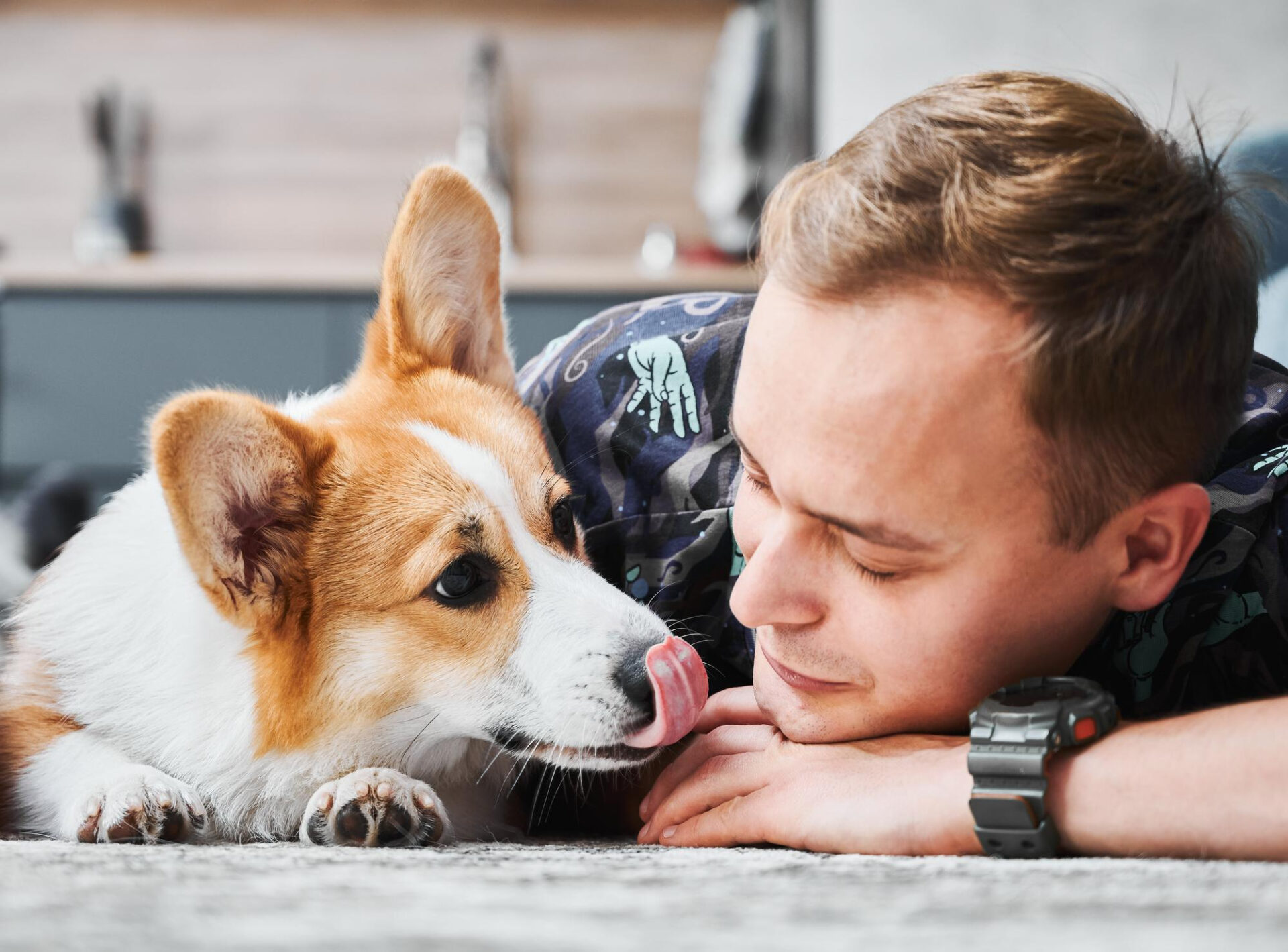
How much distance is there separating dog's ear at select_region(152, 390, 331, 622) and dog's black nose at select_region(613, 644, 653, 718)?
32cm

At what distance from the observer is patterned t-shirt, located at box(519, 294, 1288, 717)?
95 cm

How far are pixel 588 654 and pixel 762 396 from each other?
28cm

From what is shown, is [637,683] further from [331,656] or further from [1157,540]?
[1157,540]

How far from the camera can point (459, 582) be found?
1029 millimetres

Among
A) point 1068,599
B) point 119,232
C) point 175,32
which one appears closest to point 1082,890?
point 1068,599

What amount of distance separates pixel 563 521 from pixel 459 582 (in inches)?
6.6

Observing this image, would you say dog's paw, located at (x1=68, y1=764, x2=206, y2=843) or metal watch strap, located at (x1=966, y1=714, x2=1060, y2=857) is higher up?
metal watch strap, located at (x1=966, y1=714, x2=1060, y2=857)

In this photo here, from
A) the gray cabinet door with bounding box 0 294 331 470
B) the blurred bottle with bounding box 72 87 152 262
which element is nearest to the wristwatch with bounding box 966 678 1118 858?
the gray cabinet door with bounding box 0 294 331 470

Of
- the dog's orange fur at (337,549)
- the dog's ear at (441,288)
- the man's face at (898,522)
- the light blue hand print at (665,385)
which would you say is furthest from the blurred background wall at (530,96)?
the man's face at (898,522)

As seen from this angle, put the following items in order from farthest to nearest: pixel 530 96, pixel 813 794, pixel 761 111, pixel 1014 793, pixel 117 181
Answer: pixel 530 96 < pixel 117 181 < pixel 761 111 < pixel 813 794 < pixel 1014 793

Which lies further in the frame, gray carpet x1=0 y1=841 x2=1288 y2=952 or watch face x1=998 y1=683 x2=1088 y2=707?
watch face x1=998 y1=683 x2=1088 y2=707

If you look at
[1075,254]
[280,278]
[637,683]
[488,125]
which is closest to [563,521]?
[637,683]

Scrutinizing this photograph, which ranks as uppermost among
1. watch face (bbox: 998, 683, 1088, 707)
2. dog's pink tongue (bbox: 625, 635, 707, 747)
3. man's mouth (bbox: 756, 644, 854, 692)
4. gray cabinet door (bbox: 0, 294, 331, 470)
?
watch face (bbox: 998, 683, 1088, 707)

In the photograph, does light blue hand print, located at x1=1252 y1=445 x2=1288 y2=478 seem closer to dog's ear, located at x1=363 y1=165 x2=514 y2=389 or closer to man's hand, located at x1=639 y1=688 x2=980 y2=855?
man's hand, located at x1=639 y1=688 x2=980 y2=855
